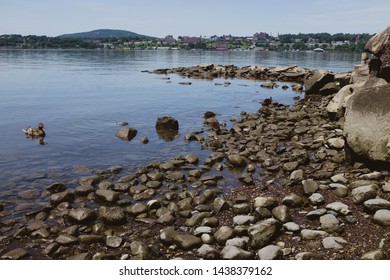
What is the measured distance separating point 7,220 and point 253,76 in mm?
42183

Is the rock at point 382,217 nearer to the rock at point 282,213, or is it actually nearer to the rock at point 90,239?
the rock at point 282,213

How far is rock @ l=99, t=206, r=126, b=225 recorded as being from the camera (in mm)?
7941

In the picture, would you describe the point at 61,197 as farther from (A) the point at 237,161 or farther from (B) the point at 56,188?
(A) the point at 237,161

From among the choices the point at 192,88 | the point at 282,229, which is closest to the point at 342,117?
the point at 282,229

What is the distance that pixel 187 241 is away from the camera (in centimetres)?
679

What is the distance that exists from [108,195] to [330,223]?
221 inches

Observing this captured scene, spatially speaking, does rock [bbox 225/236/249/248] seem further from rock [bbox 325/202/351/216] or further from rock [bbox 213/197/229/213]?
rock [bbox 325/202/351/216]

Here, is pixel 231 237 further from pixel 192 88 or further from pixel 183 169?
pixel 192 88

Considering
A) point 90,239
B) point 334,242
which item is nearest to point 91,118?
point 90,239

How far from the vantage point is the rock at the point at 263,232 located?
6.67 metres

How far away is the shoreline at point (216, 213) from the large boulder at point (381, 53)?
3317 millimetres

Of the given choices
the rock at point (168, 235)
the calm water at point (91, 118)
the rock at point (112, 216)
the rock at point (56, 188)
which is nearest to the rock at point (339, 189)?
the rock at point (168, 235)

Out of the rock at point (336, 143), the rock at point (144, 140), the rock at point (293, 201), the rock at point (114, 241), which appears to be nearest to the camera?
the rock at point (114, 241)

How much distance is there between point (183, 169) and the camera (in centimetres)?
1149
